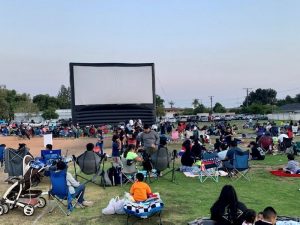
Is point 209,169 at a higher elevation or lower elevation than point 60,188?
lower

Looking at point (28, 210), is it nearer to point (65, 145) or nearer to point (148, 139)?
point (148, 139)

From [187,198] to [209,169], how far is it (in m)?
2.08

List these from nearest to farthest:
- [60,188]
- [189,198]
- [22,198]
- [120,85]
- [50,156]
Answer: [60,188]
[22,198]
[189,198]
[50,156]
[120,85]

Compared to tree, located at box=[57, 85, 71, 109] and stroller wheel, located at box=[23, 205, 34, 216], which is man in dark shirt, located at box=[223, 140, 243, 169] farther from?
tree, located at box=[57, 85, 71, 109]

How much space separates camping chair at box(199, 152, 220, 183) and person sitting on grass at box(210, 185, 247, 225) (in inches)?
159

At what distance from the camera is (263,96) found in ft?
308

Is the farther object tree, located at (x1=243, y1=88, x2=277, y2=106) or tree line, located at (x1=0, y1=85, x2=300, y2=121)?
tree, located at (x1=243, y1=88, x2=277, y2=106)

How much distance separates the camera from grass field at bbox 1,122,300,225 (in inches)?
233

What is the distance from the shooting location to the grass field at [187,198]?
5.93 metres

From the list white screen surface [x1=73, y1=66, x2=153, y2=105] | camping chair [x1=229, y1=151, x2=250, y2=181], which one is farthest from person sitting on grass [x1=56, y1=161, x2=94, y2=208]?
white screen surface [x1=73, y1=66, x2=153, y2=105]

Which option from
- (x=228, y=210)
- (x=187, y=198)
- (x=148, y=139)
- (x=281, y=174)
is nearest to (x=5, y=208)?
(x=187, y=198)

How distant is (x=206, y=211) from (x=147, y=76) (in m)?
19.4

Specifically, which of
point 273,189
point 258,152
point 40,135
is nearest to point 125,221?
point 273,189

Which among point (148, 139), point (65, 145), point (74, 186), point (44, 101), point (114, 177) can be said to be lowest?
point (65, 145)
